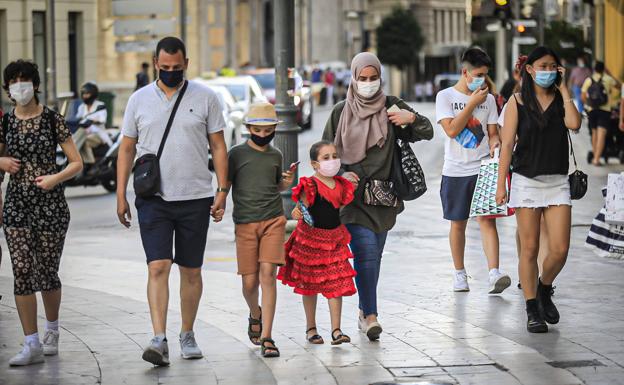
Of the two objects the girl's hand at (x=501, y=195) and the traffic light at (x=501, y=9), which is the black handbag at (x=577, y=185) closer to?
the girl's hand at (x=501, y=195)

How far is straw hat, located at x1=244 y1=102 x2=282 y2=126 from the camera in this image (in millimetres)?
9336

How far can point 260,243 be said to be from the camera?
941 cm

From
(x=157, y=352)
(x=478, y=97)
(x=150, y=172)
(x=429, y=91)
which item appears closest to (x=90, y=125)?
(x=478, y=97)

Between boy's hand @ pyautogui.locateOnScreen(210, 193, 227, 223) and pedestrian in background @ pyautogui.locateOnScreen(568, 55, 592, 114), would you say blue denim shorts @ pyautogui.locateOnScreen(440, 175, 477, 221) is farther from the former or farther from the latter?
pedestrian in background @ pyautogui.locateOnScreen(568, 55, 592, 114)

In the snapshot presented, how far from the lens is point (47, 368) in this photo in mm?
8945

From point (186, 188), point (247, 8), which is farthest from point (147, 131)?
point (247, 8)

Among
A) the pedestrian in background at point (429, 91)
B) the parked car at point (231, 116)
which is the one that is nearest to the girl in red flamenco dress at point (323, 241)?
the parked car at point (231, 116)

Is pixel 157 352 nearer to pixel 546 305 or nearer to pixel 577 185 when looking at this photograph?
pixel 546 305

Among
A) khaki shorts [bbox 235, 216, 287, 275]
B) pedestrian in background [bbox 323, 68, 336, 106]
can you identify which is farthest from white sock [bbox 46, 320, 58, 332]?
pedestrian in background [bbox 323, 68, 336, 106]

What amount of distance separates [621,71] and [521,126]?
2917 cm

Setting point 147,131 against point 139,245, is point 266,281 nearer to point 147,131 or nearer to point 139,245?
point 147,131

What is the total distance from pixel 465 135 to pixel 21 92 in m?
3.83

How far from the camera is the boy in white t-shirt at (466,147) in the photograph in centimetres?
1170

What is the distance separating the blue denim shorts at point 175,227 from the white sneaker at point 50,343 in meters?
0.79
